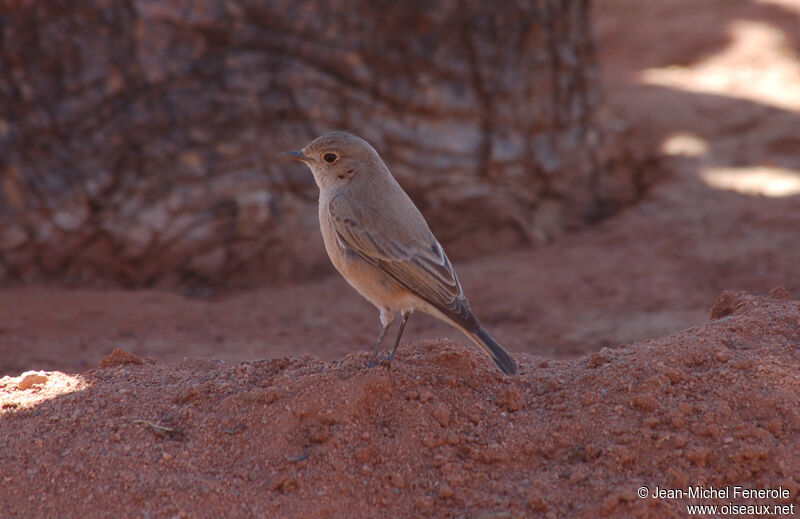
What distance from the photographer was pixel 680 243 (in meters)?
8.00

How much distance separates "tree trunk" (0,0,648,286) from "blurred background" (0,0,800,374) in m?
0.02

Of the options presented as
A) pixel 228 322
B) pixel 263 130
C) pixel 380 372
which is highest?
pixel 263 130

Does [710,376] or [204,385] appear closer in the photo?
[710,376]

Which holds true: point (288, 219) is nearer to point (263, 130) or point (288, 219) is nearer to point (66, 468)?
point (263, 130)

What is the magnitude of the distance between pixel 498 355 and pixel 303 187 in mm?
4249

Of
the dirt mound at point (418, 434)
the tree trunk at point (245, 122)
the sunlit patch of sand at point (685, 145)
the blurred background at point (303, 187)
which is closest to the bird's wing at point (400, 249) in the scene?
the dirt mound at point (418, 434)

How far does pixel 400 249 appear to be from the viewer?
14.8 ft

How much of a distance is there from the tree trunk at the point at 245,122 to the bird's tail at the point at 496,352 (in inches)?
154

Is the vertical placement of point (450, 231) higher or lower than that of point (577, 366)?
lower

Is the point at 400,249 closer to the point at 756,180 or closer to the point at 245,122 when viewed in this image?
the point at 245,122

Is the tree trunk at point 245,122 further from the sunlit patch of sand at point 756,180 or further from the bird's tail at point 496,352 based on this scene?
the bird's tail at point 496,352

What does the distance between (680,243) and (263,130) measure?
430 centimetres

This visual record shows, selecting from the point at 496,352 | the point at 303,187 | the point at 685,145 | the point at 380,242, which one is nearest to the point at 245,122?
the point at 303,187

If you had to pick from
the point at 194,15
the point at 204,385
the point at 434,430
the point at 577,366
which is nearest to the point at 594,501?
the point at 434,430
